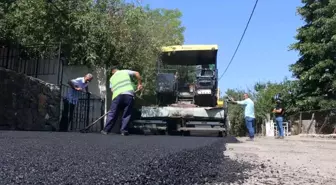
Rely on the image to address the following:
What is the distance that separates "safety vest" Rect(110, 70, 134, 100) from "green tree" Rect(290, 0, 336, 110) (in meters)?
12.9

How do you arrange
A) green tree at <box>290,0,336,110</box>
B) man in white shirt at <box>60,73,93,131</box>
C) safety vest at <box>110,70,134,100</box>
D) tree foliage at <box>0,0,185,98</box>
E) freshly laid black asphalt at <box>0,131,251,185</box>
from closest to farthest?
freshly laid black asphalt at <box>0,131,251,185</box> → safety vest at <box>110,70,134,100</box> → man in white shirt at <box>60,73,93,131</box> → tree foliage at <box>0,0,185,98</box> → green tree at <box>290,0,336,110</box>

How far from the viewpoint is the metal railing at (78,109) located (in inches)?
336

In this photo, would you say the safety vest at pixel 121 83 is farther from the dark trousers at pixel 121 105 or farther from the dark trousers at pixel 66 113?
the dark trousers at pixel 66 113

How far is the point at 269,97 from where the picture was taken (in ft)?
97.9

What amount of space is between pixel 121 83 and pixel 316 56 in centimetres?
1426

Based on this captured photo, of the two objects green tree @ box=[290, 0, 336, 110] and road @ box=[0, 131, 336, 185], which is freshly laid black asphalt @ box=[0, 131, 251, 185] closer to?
road @ box=[0, 131, 336, 185]

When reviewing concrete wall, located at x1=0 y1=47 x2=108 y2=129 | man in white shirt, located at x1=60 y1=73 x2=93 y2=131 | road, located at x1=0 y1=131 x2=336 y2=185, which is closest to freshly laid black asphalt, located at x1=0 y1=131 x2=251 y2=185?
road, located at x1=0 y1=131 x2=336 y2=185

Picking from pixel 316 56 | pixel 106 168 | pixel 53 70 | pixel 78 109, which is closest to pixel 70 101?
pixel 78 109

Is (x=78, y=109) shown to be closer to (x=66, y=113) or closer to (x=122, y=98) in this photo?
(x=66, y=113)

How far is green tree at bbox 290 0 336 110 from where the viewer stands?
706 inches

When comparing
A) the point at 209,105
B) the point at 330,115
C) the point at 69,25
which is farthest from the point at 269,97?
the point at 69,25

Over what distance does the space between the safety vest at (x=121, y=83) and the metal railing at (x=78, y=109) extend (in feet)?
5.24

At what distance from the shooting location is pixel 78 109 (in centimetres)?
988

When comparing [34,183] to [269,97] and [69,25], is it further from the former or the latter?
[269,97]
